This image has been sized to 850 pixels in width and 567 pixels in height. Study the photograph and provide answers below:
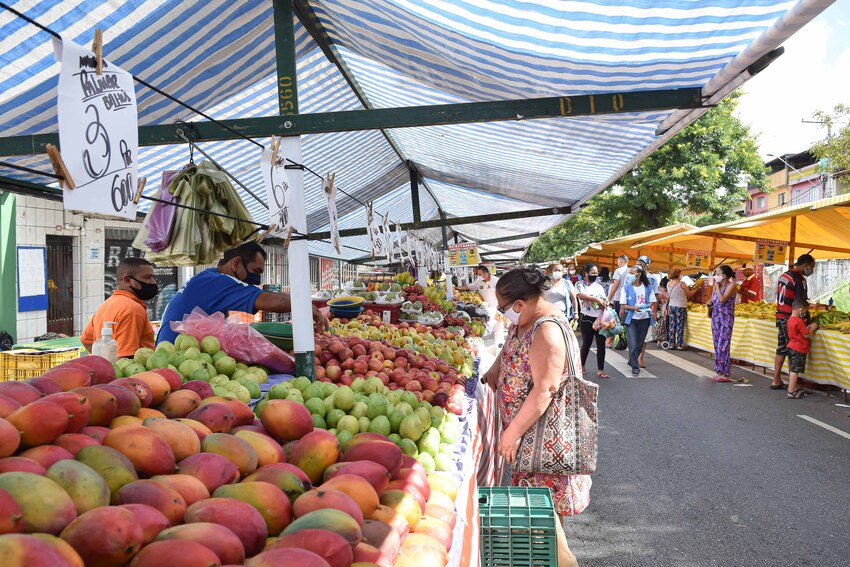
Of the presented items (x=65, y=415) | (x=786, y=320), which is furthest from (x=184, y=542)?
(x=786, y=320)

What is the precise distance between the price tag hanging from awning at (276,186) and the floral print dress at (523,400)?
5.19 ft

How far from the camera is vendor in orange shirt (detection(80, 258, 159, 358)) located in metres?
4.74

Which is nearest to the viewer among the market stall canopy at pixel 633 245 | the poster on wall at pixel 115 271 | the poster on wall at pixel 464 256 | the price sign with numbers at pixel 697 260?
the poster on wall at pixel 115 271

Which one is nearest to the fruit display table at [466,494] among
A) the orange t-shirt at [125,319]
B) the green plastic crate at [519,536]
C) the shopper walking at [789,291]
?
the green plastic crate at [519,536]

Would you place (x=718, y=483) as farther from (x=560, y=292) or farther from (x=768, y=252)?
(x=768, y=252)

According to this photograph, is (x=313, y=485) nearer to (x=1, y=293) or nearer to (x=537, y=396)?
(x=537, y=396)

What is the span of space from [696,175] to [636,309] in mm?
17908

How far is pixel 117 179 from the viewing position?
1916mm

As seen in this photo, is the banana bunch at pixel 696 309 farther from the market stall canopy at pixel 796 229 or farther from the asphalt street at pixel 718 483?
the asphalt street at pixel 718 483

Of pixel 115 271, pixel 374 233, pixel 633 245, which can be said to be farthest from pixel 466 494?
pixel 633 245

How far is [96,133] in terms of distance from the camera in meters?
1.84

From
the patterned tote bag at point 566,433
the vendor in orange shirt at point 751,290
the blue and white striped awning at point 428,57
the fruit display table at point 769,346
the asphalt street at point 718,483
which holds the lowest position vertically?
the asphalt street at point 718,483

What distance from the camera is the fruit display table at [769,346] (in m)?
8.06

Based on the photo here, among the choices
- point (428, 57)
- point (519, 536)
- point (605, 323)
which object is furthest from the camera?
point (605, 323)
